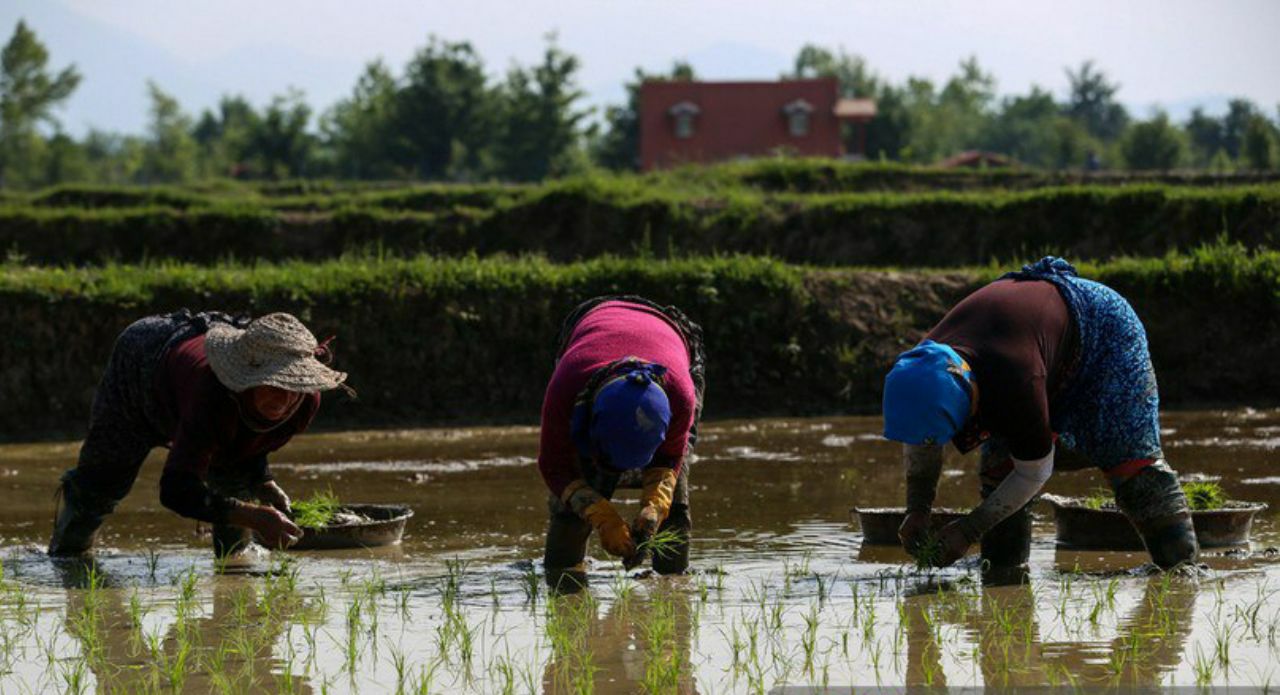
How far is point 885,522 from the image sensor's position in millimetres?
7301

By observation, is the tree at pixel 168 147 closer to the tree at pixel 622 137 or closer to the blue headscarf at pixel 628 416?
the tree at pixel 622 137

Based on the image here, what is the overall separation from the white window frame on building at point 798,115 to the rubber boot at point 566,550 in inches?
1838

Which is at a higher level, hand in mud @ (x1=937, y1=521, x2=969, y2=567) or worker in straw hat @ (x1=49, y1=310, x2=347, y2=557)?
worker in straw hat @ (x1=49, y1=310, x2=347, y2=557)

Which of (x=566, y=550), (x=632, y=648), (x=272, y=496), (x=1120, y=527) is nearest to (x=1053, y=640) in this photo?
(x=632, y=648)

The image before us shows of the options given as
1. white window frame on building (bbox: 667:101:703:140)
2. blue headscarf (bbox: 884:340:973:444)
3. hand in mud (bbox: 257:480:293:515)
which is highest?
white window frame on building (bbox: 667:101:703:140)

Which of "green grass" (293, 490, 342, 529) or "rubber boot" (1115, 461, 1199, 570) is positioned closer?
"rubber boot" (1115, 461, 1199, 570)

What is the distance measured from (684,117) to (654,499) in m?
47.2

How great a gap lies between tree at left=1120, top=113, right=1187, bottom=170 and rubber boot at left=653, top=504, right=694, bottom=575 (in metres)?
48.9

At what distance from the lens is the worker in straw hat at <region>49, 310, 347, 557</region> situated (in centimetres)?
612

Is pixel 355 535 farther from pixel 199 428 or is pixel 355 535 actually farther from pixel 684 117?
pixel 684 117

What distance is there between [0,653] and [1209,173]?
779 inches

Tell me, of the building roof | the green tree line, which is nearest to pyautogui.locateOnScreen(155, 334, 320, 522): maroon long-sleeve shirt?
the green tree line

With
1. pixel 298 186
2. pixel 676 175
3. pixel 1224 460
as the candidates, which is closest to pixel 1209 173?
pixel 676 175

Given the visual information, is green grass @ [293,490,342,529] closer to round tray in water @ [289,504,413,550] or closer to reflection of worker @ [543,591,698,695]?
round tray in water @ [289,504,413,550]
